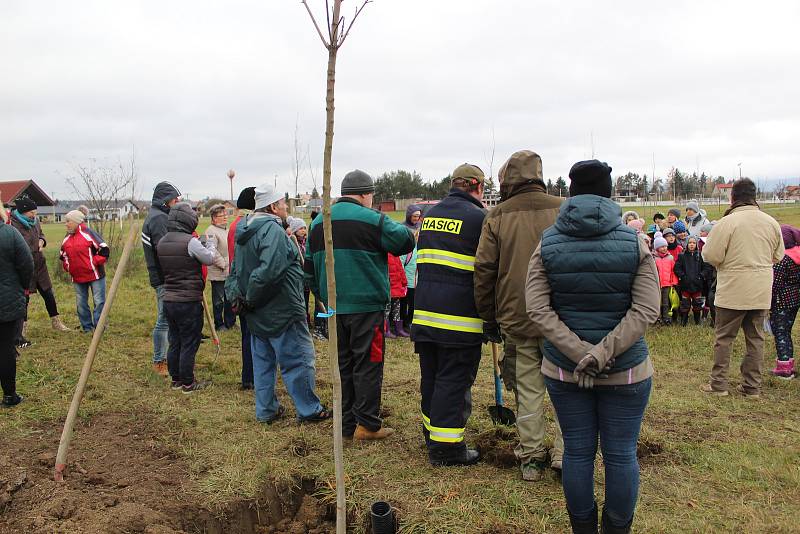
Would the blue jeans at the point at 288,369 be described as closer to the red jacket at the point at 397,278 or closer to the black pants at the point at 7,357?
the black pants at the point at 7,357

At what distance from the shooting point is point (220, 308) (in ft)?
29.8

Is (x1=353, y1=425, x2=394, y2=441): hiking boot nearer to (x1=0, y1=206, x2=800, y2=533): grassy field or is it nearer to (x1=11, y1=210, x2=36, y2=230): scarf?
(x1=0, y1=206, x2=800, y2=533): grassy field

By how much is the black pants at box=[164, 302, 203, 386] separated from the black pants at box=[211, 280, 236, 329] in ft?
9.92

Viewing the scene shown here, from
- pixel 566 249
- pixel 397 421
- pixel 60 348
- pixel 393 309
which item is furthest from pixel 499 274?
pixel 60 348

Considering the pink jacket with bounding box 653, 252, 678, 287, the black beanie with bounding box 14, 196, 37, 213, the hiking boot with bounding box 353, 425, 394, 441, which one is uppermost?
the black beanie with bounding box 14, 196, 37, 213

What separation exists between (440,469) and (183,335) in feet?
10.2

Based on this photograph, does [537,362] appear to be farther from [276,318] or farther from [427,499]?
[276,318]

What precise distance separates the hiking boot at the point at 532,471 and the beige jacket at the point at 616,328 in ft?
3.94

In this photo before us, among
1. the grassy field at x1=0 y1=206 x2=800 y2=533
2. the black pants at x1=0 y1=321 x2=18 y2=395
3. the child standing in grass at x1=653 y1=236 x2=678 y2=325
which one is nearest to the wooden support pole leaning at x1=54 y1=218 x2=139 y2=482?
the grassy field at x1=0 y1=206 x2=800 y2=533

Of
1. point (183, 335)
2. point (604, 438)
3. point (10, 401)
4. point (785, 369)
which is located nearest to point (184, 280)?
point (183, 335)

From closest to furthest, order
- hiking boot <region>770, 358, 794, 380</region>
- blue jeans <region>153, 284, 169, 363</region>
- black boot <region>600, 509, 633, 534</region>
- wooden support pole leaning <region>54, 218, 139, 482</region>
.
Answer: black boot <region>600, 509, 633, 534</region> → wooden support pole leaning <region>54, 218, 139, 482</region> → hiking boot <region>770, 358, 794, 380</region> → blue jeans <region>153, 284, 169, 363</region>

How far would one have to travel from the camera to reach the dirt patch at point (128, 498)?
10.8 feet

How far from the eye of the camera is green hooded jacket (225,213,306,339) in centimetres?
468

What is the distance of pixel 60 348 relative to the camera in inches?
301
